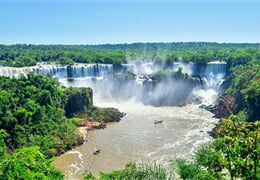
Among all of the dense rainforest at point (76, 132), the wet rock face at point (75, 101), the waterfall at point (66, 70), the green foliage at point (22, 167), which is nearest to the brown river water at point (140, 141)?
the dense rainforest at point (76, 132)

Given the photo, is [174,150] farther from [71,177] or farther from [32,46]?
[32,46]

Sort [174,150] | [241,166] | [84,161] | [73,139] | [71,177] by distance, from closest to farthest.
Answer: [241,166], [71,177], [84,161], [174,150], [73,139]

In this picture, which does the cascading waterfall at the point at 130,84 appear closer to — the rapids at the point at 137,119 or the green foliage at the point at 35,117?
the rapids at the point at 137,119

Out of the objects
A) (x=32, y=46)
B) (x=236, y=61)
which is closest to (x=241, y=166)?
(x=236, y=61)

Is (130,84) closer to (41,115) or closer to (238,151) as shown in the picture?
(41,115)

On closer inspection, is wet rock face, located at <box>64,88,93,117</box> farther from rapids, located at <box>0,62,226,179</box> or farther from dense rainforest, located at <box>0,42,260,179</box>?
rapids, located at <box>0,62,226,179</box>

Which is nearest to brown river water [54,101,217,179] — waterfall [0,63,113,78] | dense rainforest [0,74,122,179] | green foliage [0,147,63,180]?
dense rainforest [0,74,122,179]
